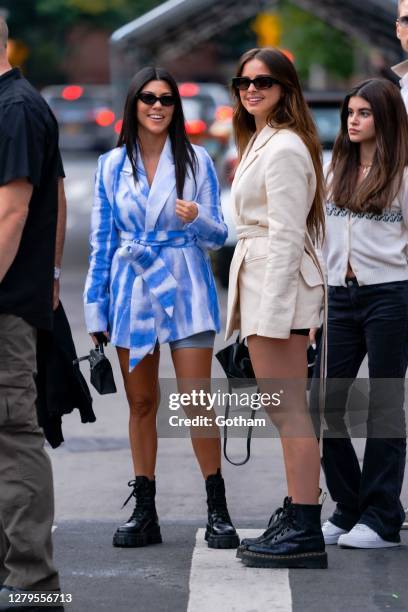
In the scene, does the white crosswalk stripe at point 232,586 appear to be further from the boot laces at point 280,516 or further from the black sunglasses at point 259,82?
the black sunglasses at point 259,82

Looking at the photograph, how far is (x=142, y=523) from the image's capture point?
605cm

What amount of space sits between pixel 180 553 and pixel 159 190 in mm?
1506

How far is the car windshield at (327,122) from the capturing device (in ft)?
49.6

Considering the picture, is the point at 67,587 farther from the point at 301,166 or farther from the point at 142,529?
the point at 301,166

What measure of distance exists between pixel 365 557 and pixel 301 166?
1.61m

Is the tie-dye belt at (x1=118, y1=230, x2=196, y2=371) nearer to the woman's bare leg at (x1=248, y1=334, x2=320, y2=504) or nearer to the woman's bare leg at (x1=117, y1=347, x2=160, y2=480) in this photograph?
the woman's bare leg at (x1=117, y1=347, x2=160, y2=480)

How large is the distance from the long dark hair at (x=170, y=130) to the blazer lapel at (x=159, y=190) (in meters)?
0.03

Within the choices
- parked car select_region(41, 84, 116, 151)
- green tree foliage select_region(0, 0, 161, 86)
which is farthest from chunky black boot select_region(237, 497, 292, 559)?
green tree foliage select_region(0, 0, 161, 86)

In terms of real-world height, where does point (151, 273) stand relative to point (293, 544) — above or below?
above

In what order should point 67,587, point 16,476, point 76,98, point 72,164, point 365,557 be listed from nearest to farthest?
point 16,476, point 67,587, point 365,557, point 72,164, point 76,98

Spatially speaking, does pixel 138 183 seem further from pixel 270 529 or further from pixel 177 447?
pixel 177 447

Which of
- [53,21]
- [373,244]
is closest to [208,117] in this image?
[373,244]

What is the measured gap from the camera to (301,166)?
5.48 meters

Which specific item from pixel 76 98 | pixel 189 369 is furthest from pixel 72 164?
pixel 189 369
